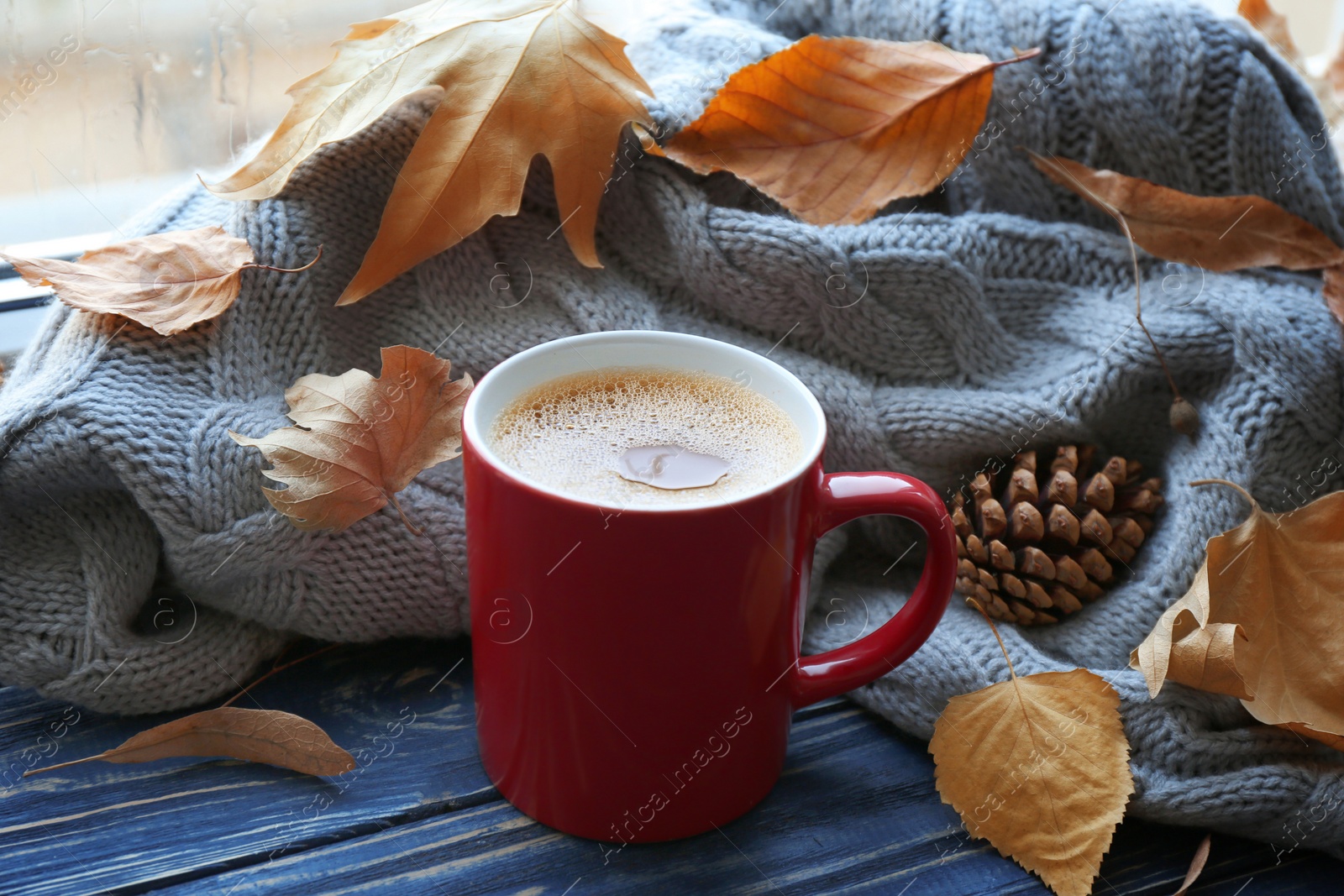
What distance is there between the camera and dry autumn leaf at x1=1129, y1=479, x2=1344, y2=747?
1.67ft

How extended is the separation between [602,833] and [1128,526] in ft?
1.05

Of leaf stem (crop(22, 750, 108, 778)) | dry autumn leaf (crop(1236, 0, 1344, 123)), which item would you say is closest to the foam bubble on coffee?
leaf stem (crop(22, 750, 108, 778))

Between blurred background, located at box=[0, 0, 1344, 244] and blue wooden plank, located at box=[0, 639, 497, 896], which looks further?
blurred background, located at box=[0, 0, 1344, 244]

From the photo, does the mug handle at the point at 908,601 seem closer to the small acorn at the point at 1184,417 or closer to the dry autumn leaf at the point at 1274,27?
the small acorn at the point at 1184,417

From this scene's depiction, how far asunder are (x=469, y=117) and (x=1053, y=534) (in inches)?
14.9

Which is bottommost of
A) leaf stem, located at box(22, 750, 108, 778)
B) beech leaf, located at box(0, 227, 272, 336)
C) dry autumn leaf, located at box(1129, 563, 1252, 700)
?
leaf stem, located at box(22, 750, 108, 778)

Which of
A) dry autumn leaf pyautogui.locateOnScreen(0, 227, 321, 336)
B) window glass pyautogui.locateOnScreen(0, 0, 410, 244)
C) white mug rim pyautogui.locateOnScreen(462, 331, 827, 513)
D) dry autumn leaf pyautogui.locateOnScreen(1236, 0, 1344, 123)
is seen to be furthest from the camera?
dry autumn leaf pyautogui.locateOnScreen(1236, 0, 1344, 123)

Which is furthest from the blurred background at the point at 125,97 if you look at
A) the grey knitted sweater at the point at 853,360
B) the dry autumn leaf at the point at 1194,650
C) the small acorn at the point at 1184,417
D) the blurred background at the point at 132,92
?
the dry autumn leaf at the point at 1194,650

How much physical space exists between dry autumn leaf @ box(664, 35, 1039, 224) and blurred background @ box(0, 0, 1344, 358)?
0.63 ft

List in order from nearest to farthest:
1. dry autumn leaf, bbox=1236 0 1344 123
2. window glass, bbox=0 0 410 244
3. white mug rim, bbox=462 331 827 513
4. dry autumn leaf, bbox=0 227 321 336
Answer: white mug rim, bbox=462 331 827 513, dry autumn leaf, bbox=0 227 321 336, window glass, bbox=0 0 410 244, dry autumn leaf, bbox=1236 0 1344 123

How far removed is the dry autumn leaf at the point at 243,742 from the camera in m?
0.52

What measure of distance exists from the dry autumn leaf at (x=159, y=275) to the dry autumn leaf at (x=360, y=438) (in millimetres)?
66

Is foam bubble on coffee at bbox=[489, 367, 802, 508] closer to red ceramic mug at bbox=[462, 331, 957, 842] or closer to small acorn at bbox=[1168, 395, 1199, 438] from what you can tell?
red ceramic mug at bbox=[462, 331, 957, 842]

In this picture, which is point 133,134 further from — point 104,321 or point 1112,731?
point 1112,731
